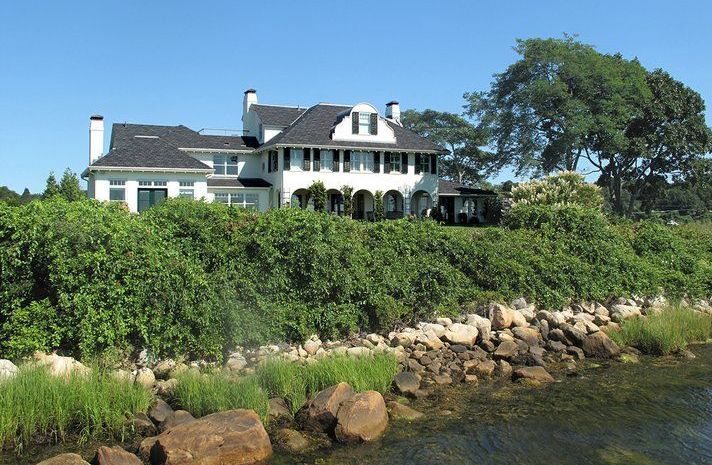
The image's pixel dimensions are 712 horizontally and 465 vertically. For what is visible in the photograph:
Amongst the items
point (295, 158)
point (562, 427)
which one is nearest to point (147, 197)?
point (295, 158)

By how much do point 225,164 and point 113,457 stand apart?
34.3 meters

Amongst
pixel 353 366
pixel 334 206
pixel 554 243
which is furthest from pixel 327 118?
pixel 353 366

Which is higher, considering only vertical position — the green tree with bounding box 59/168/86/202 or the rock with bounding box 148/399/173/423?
the green tree with bounding box 59/168/86/202

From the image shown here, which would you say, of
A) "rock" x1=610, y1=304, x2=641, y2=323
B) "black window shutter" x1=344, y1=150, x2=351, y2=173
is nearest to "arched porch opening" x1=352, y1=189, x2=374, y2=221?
"black window shutter" x1=344, y1=150, x2=351, y2=173

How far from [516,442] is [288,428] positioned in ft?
10.0

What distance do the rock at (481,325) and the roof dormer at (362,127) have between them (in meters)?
25.8

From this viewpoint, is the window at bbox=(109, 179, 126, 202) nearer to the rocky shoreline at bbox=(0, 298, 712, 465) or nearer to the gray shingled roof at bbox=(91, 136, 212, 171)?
the gray shingled roof at bbox=(91, 136, 212, 171)

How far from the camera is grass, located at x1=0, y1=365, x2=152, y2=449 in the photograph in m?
7.65

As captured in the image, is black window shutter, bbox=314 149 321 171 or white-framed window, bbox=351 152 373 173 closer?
black window shutter, bbox=314 149 321 171

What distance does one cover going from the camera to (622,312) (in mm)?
15523

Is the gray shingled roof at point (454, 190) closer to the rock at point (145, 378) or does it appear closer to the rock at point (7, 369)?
the rock at point (145, 378)

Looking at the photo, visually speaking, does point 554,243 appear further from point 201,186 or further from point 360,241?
point 201,186

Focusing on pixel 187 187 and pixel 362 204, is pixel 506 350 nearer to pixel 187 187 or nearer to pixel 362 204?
pixel 187 187

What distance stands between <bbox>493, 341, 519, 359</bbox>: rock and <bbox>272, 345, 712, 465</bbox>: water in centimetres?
128
